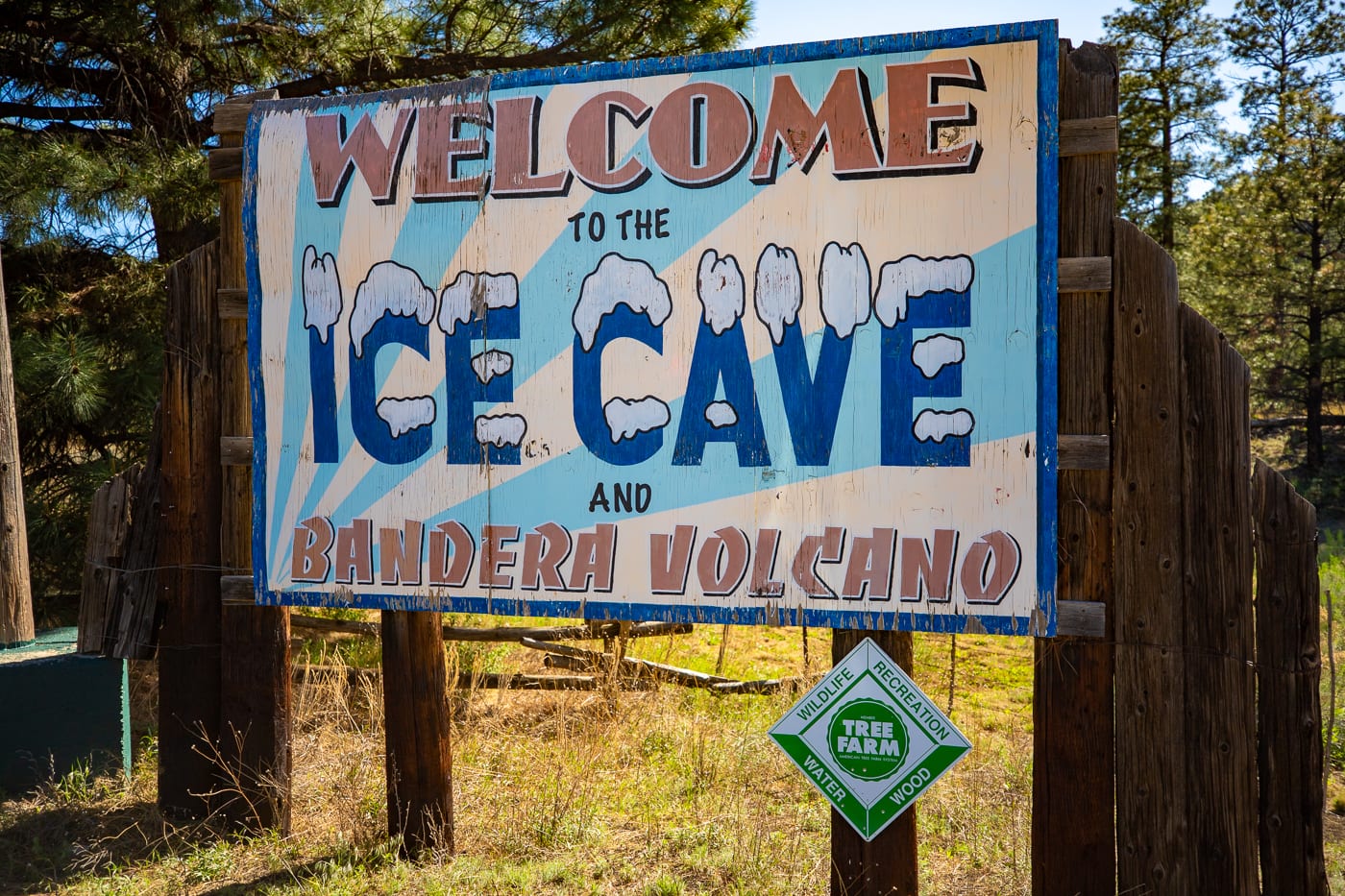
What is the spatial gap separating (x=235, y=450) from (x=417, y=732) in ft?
4.80

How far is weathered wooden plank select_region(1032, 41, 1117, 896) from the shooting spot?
3336 mm

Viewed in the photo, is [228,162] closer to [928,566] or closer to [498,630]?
[928,566]

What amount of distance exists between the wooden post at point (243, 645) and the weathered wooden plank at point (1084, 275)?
11.0ft

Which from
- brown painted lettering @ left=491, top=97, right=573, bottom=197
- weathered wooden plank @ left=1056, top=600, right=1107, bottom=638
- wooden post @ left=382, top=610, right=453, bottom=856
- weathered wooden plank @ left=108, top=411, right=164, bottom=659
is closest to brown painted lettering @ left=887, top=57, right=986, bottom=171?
brown painted lettering @ left=491, top=97, right=573, bottom=197

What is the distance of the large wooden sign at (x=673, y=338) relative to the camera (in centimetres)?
333

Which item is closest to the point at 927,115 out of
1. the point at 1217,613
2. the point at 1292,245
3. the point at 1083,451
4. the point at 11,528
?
the point at 1083,451

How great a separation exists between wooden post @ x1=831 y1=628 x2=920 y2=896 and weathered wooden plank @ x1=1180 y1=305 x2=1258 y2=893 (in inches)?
37.4

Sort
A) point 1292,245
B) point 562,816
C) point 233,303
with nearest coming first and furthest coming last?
point 233,303 → point 562,816 → point 1292,245

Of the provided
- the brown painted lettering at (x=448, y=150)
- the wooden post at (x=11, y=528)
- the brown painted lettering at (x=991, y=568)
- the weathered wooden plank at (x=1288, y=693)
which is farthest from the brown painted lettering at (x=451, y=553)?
the wooden post at (x=11, y=528)

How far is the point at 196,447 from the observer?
14.2 ft

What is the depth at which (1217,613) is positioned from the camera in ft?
10.9

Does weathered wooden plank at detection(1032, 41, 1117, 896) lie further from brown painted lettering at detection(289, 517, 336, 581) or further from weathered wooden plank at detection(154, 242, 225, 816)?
weathered wooden plank at detection(154, 242, 225, 816)

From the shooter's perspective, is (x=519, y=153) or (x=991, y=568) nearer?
(x=991, y=568)

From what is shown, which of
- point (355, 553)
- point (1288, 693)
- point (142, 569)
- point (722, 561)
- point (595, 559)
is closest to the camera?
point (1288, 693)
